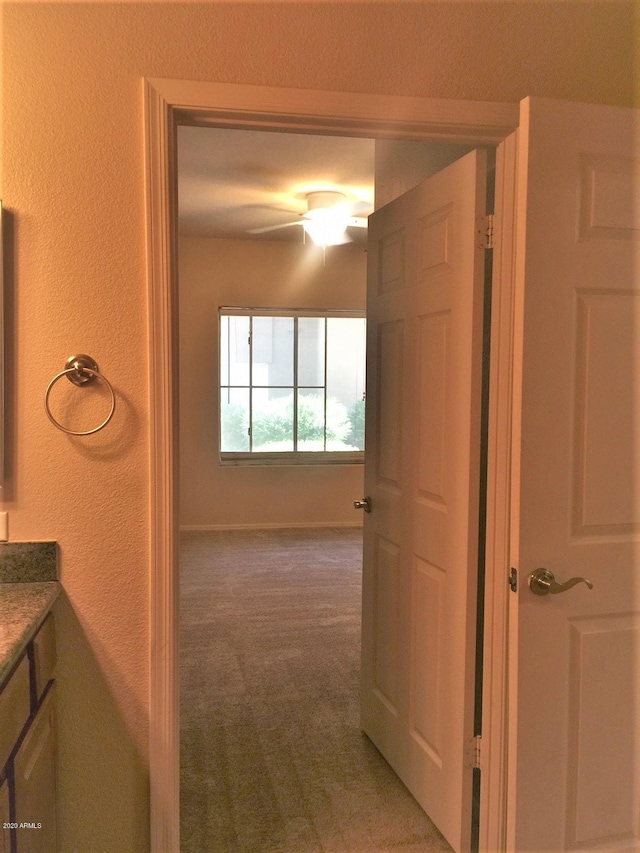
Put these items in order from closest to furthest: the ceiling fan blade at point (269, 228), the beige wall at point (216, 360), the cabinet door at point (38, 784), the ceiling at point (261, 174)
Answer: the cabinet door at point (38, 784)
the ceiling at point (261, 174)
the ceiling fan blade at point (269, 228)
the beige wall at point (216, 360)

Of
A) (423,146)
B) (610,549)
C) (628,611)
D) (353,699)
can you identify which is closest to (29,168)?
(423,146)

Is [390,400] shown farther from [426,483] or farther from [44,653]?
[44,653]

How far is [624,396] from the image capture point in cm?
165

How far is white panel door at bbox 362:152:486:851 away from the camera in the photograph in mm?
1776

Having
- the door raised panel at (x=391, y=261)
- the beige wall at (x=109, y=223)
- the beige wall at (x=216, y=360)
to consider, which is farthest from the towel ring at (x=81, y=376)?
the beige wall at (x=216, y=360)

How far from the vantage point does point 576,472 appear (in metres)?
1.64

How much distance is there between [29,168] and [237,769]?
2017 mm

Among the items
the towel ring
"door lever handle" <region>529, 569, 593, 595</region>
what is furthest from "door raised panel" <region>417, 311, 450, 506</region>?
the towel ring

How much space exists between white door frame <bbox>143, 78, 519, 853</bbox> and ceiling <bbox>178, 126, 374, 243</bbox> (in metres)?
1.06

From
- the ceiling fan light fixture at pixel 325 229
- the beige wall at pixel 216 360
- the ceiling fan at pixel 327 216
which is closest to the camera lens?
the ceiling fan at pixel 327 216

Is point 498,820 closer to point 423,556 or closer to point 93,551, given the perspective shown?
point 423,556

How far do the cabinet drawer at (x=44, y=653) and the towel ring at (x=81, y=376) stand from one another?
0.44m

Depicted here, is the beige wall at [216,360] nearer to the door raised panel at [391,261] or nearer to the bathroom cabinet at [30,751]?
the door raised panel at [391,261]

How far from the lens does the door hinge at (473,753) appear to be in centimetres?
181
